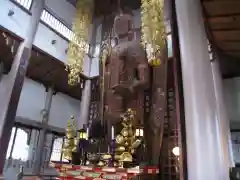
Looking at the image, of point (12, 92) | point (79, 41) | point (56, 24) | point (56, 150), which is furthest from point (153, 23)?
point (56, 150)

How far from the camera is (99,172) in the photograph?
4152 mm

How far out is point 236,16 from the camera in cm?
400

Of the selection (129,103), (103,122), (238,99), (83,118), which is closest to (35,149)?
(83,118)

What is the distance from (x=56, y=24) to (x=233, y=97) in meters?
6.71

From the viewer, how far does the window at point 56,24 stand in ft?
25.5

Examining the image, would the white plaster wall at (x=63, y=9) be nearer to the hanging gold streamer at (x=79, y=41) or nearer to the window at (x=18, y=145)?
the hanging gold streamer at (x=79, y=41)

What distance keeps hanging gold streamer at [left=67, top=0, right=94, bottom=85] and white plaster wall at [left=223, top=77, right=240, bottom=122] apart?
512 centimetres

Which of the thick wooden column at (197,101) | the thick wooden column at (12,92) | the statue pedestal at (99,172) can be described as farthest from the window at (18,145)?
the thick wooden column at (197,101)

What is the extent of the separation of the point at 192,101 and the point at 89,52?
7339mm

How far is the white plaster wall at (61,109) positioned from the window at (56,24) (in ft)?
9.10

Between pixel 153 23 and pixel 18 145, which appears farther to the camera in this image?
pixel 18 145

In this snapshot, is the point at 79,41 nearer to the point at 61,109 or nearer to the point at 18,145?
the point at 61,109

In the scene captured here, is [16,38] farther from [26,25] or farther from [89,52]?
[89,52]

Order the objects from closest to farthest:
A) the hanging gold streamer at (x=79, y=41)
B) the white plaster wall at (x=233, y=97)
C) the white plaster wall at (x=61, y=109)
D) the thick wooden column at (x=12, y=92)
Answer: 1. the thick wooden column at (x=12, y=92)
2. the white plaster wall at (x=233, y=97)
3. the hanging gold streamer at (x=79, y=41)
4. the white plaster wall at (x=61, y=109)
